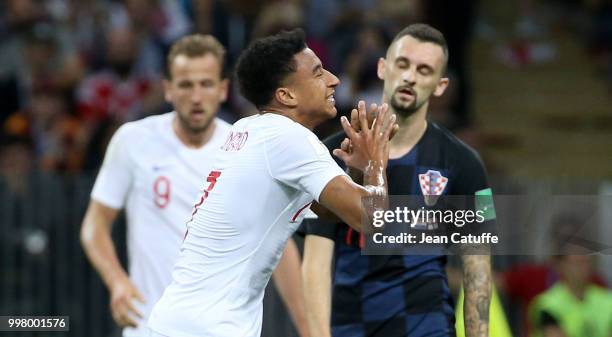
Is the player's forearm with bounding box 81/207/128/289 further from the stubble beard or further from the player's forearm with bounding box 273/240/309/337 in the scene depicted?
the player's forearm with bounding box 273/240/309/337

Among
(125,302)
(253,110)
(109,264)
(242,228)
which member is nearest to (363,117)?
(242,228)

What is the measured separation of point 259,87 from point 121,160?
2364mm

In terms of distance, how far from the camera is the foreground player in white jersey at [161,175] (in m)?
7.73

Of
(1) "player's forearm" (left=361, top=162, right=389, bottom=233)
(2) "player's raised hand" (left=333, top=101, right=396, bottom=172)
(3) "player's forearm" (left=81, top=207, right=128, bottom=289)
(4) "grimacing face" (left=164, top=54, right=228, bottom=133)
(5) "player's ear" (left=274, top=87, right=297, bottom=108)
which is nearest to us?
(1) "player's forearm" (left=361, top=162, right=389, bottom=233)

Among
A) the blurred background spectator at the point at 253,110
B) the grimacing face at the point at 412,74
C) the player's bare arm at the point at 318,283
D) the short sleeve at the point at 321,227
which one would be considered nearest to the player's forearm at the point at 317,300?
the player's bare arm at the point at 318,283

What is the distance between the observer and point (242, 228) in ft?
18.3

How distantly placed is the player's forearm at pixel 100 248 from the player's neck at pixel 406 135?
189 centimetres

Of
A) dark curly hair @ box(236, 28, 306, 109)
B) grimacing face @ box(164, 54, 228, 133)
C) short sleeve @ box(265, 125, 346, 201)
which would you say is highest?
grimacing face @ box(164, 54, 228, 133)

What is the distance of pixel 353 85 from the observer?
1277 centimetres

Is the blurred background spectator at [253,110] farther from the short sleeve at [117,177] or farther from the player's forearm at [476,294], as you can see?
the player's forearm at [476,294]

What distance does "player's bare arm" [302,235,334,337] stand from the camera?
6418mm

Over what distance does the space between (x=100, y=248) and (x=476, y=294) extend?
2445mm

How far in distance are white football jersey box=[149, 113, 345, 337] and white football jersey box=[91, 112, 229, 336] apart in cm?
204

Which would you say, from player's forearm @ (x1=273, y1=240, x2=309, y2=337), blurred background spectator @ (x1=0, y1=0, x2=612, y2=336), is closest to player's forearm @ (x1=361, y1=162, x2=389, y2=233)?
player's forearm @ (x1=273, y1=240, x2=309, y2=337)
